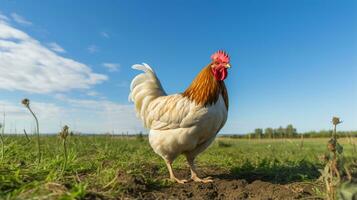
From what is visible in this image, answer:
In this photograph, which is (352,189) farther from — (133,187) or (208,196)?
(133,187)

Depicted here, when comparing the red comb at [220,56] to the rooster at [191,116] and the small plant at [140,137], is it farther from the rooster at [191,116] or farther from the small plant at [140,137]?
the small plant at [140,137]

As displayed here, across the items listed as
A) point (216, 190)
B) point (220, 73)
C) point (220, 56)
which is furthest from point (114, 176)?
point (220, 56)

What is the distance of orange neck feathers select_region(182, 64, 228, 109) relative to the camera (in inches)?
190

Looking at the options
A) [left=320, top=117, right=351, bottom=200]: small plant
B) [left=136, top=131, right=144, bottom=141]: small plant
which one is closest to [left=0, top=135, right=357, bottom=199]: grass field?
[left=320, top=117, right=351, bottom=200]: small plant

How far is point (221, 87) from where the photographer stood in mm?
5180

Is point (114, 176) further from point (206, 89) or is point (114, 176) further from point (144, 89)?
point (144, 89)

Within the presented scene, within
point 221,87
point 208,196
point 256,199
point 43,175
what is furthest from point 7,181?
point 221,87

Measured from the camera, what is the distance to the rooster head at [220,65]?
5.07 meters

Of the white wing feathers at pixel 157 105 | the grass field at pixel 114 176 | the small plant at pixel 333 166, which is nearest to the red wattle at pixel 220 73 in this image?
the white wing feathers at pixel 157 105

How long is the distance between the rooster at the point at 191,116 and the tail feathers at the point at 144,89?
44 millimetres

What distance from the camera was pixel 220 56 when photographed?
203 inches

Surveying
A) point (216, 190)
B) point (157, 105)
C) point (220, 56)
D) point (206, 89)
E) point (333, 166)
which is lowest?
point (216, 190)

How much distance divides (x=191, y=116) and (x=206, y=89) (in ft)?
1.72

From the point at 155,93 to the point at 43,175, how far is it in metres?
2.43
